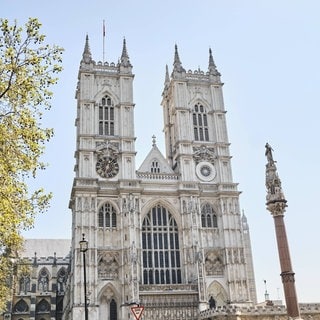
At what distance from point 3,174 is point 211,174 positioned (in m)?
33.8

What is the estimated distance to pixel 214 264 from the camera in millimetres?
42719

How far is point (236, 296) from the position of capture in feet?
135

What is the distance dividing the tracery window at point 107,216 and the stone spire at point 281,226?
72.2ft

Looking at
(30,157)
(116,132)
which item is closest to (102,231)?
(116,132)

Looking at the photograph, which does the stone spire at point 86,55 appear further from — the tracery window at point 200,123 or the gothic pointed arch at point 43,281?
the gothic pointed arch at point 43,281

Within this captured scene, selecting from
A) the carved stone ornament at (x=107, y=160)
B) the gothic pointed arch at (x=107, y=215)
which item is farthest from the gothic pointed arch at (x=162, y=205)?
the carved stone ornament at (x=107, y=160)

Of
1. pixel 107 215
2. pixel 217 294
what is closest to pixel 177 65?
pixel 107 215

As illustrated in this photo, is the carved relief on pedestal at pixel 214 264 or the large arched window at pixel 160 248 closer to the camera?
the large arched window at pixel 160 248

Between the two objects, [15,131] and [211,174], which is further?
[211,174]

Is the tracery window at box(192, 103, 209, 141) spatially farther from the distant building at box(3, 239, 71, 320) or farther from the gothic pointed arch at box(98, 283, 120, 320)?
the distant building at box(3, 239, 71, 320)

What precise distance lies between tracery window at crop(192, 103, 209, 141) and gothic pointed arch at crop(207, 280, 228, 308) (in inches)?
596

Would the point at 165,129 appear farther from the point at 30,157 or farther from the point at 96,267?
the point at 30,157

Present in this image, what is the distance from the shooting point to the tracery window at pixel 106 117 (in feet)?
151

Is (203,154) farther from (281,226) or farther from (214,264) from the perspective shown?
(281,226)
